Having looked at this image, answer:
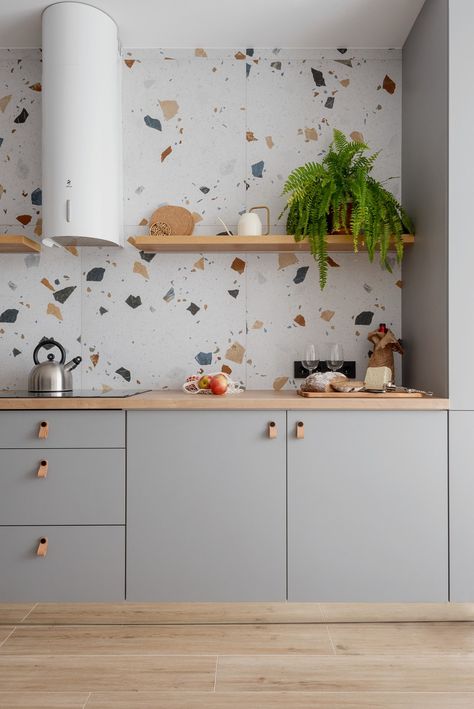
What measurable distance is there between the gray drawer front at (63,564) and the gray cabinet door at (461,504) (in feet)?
4.11

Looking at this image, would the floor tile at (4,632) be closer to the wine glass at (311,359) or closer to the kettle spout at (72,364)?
the kettle spout at (72,364)

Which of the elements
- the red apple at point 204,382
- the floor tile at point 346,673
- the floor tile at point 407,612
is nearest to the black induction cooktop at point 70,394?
the red apple at point 204,382

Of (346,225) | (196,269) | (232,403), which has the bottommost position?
(232,403)

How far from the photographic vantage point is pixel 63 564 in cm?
225

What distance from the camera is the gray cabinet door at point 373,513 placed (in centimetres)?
225

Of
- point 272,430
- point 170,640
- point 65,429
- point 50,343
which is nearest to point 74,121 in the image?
point 50,343

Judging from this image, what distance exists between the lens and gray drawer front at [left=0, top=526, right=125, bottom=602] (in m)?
2.25

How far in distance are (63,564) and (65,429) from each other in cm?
51

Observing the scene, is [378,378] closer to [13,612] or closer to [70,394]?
[70,394]

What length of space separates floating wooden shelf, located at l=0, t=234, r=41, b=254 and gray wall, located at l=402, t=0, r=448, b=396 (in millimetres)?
1722

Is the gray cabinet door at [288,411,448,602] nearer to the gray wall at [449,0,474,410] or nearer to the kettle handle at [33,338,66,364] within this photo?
the gray wall at [449,0,474,410]

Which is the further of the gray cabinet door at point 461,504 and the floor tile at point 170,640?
the gray cabinet door at point 461,504

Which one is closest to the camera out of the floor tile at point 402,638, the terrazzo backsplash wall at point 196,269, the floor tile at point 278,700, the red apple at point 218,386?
the floor tile at point 278,700

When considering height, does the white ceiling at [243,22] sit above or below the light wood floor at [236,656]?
above
